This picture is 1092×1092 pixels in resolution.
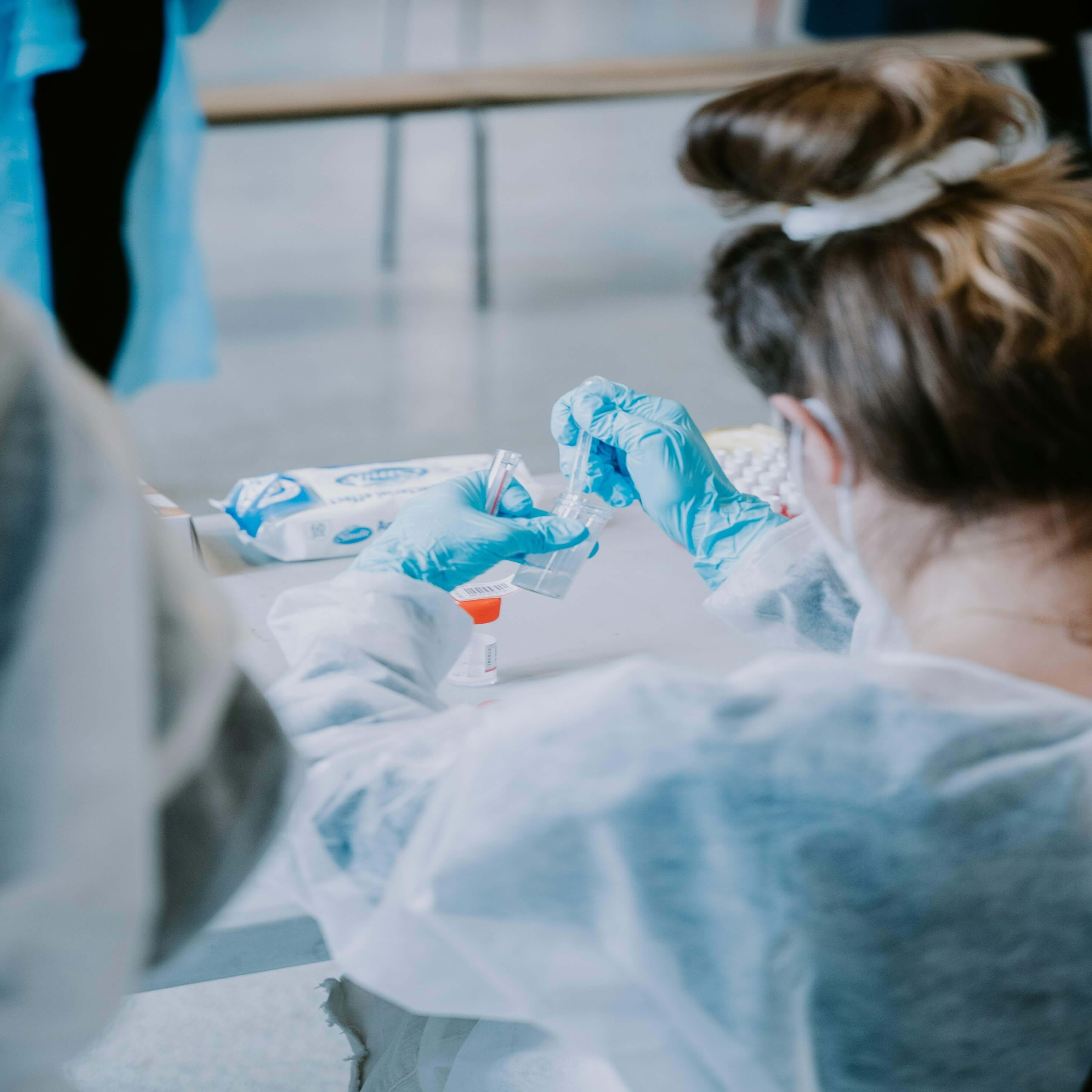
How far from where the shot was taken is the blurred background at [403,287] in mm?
1403

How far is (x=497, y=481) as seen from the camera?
40.3 inches

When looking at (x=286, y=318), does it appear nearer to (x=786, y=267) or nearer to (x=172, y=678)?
(x=786, y=267)

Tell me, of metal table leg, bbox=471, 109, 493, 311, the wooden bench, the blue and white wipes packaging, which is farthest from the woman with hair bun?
metal table leg, bbox=471, 109, 493, 311

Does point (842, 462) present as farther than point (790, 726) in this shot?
Yes

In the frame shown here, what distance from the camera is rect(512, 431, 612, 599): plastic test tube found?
1015 mm

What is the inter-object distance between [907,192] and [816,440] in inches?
6.0

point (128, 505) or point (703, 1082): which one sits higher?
point (128, 505)

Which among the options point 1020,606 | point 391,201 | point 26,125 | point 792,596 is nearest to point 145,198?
point 26,125

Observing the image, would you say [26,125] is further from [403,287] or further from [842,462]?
[403,287]

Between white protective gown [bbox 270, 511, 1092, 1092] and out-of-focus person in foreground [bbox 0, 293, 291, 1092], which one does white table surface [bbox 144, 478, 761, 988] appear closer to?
white protective gown [bbox 270, 511, 1092, 1092]

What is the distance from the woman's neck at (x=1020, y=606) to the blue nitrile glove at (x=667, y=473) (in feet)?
1.23

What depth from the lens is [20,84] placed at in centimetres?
152

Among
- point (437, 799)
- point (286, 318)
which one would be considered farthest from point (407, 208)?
point (437, 799)

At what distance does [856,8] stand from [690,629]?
4.35m
